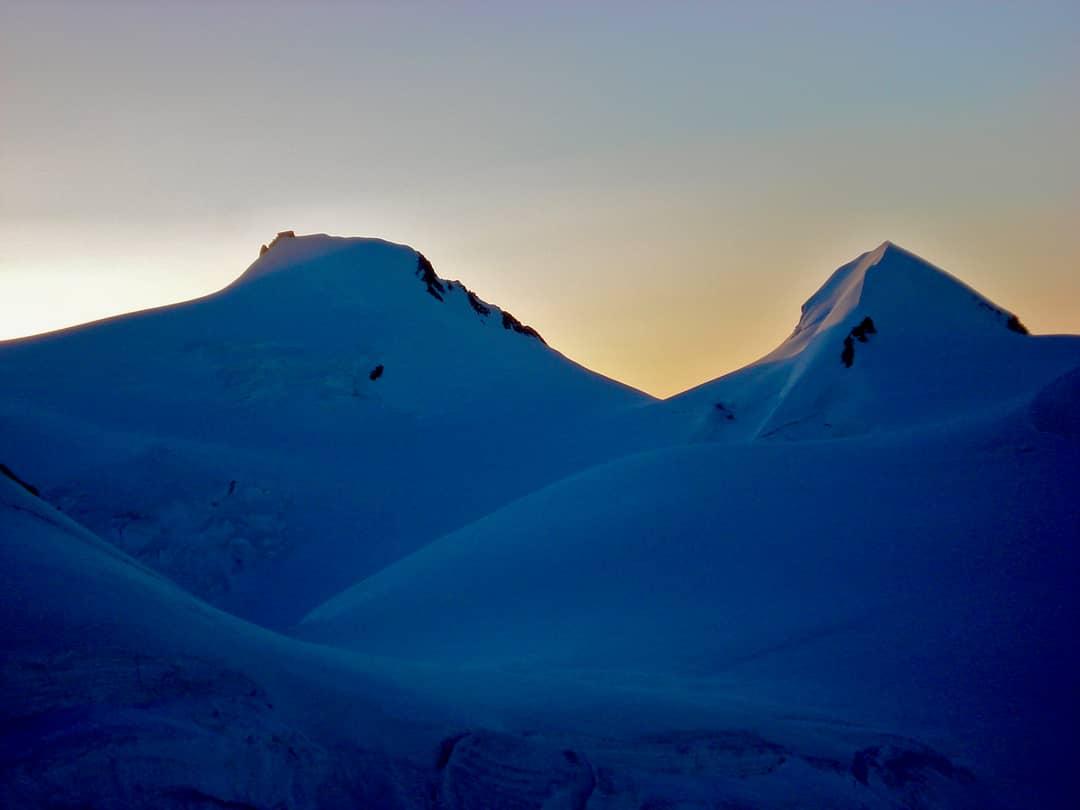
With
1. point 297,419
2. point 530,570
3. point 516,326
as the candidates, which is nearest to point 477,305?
point 516,326

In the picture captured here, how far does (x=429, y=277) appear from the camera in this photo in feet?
72.7

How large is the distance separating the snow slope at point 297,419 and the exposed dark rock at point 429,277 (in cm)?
5

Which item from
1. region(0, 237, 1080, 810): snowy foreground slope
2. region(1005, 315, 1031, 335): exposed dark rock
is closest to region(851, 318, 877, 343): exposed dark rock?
region(0, 237, 1080, 810): snowy foreground slope

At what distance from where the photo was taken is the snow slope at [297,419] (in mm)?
13234

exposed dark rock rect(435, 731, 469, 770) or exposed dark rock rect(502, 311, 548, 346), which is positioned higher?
exposed dark rock rect(502, 311, 548, 346)

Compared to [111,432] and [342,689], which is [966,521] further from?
[111,432]

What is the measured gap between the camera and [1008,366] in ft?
51.2

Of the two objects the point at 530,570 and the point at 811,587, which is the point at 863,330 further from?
the point at 811,587

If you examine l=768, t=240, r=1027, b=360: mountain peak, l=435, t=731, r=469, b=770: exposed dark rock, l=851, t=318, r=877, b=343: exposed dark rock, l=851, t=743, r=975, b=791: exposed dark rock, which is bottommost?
l=851, t=743, r=975, b=791: exposed dark rock

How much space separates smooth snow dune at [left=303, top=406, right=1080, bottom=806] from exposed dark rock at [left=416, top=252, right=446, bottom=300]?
38.5 feet

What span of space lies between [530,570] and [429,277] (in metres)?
14.2

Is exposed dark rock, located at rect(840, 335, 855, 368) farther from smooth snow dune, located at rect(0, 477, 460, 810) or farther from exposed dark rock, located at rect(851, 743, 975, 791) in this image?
smooth snow dune, located at rect(0, 477, 460, 810)

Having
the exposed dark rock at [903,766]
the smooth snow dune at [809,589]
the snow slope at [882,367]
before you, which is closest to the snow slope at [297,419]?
the snow slope at [882,367]

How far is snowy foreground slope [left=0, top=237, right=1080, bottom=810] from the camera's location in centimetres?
399
